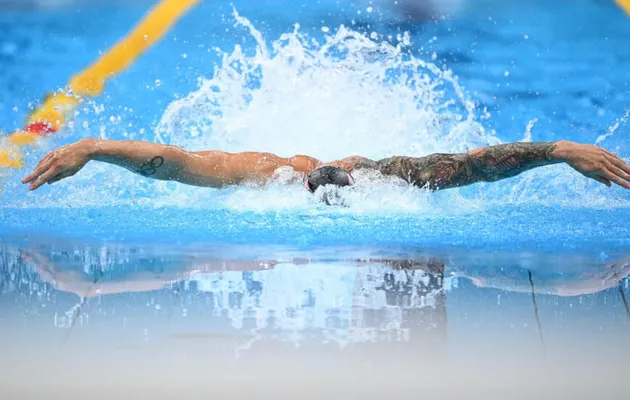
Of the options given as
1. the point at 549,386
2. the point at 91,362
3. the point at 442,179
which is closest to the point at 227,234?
the point at 442,179

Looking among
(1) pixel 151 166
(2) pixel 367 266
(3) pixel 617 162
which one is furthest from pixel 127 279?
(3) pixel 617 162

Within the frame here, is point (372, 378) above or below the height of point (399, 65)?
below

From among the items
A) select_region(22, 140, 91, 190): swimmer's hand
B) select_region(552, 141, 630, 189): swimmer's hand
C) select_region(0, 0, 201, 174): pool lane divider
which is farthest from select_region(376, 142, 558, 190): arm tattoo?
select_region(0, 0, 201, 174): pool lane divider

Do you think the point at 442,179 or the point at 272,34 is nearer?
the point at 442,179

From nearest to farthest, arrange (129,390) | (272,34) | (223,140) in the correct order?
(129,390) < (223,140) < (272,34)

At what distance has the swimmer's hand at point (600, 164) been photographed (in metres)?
3.81

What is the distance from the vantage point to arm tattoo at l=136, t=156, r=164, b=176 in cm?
438

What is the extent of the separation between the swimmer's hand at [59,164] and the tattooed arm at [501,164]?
1555mm

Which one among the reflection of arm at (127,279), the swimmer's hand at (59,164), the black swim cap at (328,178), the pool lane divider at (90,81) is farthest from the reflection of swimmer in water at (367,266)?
the pool lane divider at (90,81)

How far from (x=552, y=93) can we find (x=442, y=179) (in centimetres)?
289

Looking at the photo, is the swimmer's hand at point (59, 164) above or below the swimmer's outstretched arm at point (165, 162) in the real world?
below

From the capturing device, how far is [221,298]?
3033mm

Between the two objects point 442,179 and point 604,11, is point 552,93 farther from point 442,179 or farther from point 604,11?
point 442,179

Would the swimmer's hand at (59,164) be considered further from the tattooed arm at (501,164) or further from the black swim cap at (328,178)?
the tattooed arm at (501,164)
